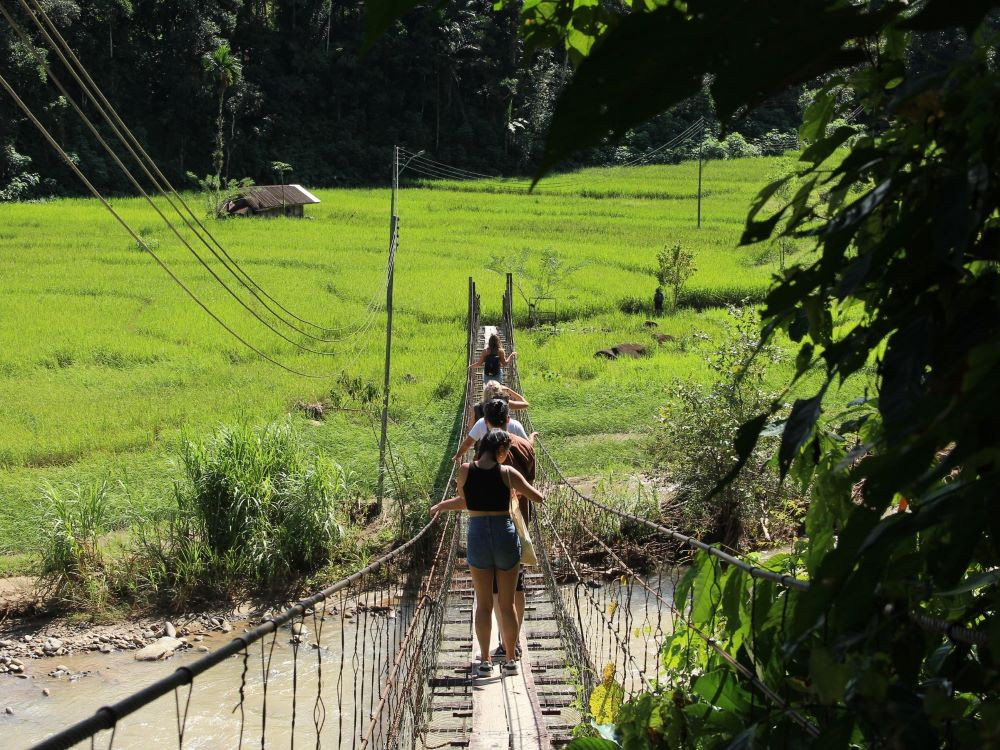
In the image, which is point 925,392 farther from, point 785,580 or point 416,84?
point 416,84

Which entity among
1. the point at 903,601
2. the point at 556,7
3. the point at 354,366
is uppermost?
the point at 556,7

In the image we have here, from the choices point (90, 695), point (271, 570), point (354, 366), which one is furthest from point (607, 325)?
point (90, 695)

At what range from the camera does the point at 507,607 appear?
3.54 m

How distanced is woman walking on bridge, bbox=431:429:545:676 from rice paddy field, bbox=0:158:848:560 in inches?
79.3

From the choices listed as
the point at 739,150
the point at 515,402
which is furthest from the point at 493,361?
the point at 739,150

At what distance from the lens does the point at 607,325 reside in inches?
648

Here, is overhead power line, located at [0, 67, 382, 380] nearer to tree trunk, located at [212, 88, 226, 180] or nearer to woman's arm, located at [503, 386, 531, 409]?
woman's arm, located at [503, 386, 531, 409]

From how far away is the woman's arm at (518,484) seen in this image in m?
3.45

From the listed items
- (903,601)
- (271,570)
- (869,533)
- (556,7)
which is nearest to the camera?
(869,533)

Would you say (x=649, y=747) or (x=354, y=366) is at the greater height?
(x=649, y=747)

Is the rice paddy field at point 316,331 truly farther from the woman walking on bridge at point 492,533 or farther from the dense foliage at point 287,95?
the dense foliage at point 287,95

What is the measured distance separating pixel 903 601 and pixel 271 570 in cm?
731

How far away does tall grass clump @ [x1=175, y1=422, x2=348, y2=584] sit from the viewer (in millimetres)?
7547

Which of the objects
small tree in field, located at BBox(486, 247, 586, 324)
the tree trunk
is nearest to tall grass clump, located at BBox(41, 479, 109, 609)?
small tree in field, located at BBox(486, 247, 586, 324)
